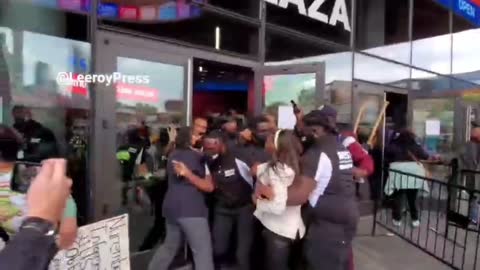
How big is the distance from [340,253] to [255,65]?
12.0 ft

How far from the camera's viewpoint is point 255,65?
7.27 m

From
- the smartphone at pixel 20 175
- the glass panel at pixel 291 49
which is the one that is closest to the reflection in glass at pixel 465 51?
the glass panel at pixel 291 49

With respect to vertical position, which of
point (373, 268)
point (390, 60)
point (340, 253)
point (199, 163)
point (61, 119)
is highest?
point (390, 60)

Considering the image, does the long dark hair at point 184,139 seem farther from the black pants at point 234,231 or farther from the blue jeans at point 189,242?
the black pants at point 234,231

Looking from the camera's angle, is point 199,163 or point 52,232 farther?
point 199,163

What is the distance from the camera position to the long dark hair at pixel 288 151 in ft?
14.1

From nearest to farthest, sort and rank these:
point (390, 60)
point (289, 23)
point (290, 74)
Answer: point (290, 74)
point (289, 23)
point (390, 60)

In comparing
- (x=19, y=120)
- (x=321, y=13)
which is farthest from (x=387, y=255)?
(x=19, y=120)

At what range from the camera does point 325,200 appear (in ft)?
14.0

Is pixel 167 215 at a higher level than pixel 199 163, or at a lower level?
lower

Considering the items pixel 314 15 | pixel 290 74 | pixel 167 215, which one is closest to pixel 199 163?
pixel 167 215

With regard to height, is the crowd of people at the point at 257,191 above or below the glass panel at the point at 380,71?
below

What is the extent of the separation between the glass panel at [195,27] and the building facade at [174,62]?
0.05 feet

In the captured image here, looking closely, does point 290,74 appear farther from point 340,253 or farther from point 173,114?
point 340,253
